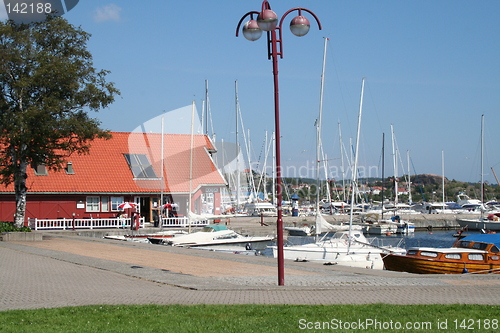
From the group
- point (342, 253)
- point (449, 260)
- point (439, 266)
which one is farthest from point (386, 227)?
point (439, 266)

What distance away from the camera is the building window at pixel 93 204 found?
43750mm

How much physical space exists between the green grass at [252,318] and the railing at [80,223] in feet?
105

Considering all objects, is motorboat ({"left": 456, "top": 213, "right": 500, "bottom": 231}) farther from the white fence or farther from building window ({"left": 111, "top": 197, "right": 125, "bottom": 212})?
building window ({"left": 111, "top": 197, "right": 125, "bottom": 212})

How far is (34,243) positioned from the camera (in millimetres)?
28969

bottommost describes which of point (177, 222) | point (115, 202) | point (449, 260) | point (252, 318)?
point (449, 260)

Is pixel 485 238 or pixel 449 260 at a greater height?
pixel 485 238

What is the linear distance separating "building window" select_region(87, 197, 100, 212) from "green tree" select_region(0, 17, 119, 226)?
39.1 ft

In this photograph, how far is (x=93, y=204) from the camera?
144 ft

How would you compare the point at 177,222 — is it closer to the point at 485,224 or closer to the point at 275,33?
the point at 275,33

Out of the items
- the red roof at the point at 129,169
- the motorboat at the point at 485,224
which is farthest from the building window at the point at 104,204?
the motorboat at the point at 485,224

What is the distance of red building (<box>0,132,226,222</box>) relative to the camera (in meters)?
42.6

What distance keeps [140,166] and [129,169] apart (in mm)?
1018

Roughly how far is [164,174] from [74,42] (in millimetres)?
17899

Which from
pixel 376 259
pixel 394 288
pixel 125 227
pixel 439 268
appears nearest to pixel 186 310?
pixel 394 288
